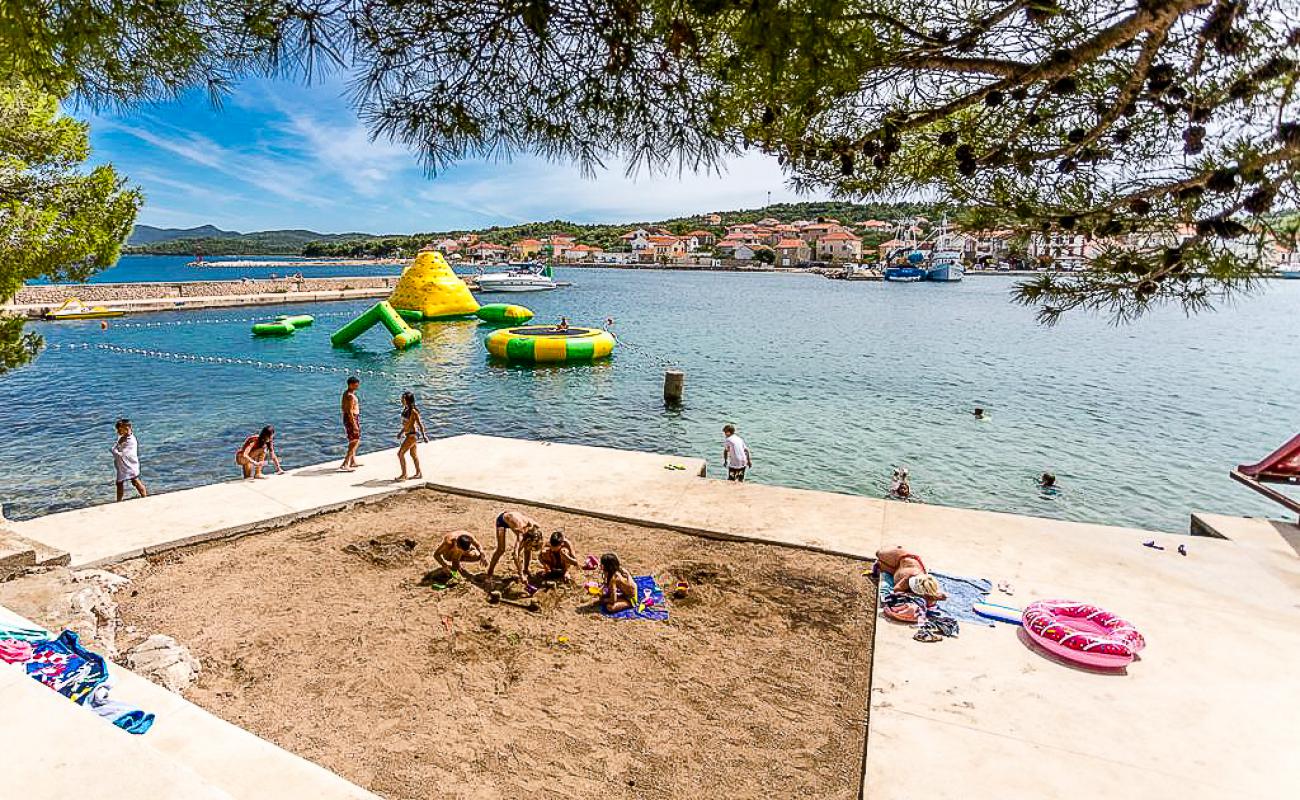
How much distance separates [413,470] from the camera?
10.6m

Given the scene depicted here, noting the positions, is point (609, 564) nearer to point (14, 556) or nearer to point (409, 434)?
point (409, 434)

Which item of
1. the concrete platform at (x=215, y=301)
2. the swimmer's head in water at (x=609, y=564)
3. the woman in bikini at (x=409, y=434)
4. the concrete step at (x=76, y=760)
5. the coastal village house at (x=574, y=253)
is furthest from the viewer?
the coastal village house at (x=574, y=253)

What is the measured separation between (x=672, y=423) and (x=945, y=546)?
35.9ft

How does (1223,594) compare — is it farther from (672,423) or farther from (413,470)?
(672,423)

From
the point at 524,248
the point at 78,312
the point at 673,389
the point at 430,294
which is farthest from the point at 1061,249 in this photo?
the point at 524,248

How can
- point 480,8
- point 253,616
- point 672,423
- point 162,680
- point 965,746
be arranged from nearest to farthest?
point 480,8 < point 965,746 < point 162,680 < point 253,616 < point 672,423

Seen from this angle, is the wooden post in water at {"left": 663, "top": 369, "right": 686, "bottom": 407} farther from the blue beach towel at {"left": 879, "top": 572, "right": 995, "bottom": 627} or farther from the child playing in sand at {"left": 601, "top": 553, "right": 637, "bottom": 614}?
the child playing in sand at {"left": 601, "top": 553, "right": 637, "bottom": 614}

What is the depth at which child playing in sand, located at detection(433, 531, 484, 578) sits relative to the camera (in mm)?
7305

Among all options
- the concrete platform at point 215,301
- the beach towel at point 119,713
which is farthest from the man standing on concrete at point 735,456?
the concrete platform at point 215,301

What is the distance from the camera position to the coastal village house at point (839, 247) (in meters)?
144

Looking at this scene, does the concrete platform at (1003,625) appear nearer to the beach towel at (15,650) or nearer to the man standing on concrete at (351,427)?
the man standing on concrete at (351,427)

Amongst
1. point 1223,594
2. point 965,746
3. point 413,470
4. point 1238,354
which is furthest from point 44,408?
point 1238,354

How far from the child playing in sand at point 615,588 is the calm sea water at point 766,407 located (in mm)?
5285

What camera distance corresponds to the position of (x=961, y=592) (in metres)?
6.58
